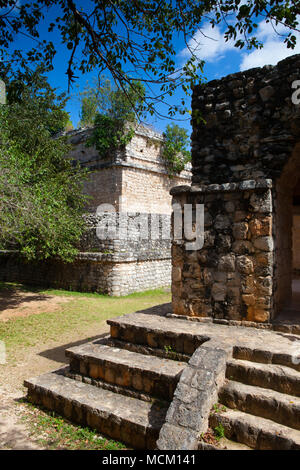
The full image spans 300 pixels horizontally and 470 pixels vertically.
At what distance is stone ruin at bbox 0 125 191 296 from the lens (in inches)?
474

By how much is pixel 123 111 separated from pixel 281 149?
1339cm

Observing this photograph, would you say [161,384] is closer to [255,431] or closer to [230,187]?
[255,431]

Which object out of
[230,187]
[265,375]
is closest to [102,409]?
[265,375]

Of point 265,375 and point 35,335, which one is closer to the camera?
point 265,375

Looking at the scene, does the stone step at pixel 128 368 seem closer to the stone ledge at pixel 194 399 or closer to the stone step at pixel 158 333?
the stone step at pixel 158 333

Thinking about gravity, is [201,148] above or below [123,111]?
below

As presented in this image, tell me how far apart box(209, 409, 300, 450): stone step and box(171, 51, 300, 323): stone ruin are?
67.6 inches

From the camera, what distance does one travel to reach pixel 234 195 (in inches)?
187

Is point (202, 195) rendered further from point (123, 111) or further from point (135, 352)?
point (123, 111)

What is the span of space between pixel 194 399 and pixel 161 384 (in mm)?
685

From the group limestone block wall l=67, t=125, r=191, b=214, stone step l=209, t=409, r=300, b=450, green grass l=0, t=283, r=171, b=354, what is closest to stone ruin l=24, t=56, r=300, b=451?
stone step l=209, t=409, r=300, b=450

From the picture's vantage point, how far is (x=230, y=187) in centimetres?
472
